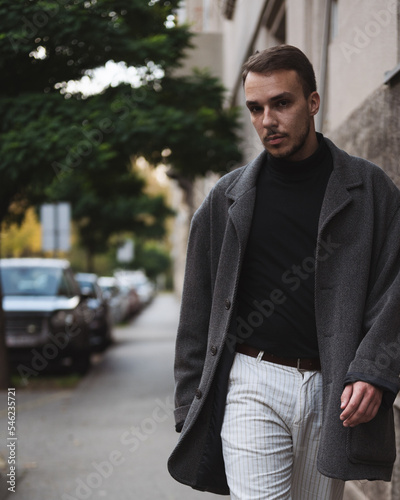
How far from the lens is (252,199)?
2.62 m

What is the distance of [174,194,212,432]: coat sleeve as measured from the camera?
2.74 metres

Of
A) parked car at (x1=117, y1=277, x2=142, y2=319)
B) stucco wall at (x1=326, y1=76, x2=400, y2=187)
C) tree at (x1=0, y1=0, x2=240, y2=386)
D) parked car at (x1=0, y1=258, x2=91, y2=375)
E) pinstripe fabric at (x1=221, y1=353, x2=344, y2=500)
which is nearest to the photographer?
pinstripe fabric at (x1=221, y1=353, x2=344, y2=500)

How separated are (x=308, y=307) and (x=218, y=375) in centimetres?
37

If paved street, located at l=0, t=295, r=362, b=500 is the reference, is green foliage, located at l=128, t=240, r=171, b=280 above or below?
below

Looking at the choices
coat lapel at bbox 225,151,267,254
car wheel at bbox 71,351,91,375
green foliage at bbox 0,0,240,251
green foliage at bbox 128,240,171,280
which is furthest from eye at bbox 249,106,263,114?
green foliage at bbox 128,240,171,280

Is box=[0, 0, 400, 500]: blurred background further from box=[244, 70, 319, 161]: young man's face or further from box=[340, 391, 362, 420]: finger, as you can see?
box=[340, 391, 362, 420]: finger

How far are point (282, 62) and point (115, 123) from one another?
6760 mm

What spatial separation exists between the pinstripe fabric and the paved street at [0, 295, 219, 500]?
3.08 meters

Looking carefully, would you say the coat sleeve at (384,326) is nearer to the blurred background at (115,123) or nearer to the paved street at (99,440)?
the blurred background at (115,123)

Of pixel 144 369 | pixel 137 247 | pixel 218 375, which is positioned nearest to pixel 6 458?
pixel 218 375

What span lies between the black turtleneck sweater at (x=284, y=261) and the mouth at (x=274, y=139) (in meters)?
0.10

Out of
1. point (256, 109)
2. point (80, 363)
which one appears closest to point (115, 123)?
point (80, 363)

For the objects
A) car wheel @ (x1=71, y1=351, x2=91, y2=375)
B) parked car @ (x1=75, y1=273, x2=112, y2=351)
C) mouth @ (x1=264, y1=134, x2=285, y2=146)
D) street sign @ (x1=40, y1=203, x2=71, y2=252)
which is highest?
mouth @ (x1=264, y1=134, x2=285, y2=146)

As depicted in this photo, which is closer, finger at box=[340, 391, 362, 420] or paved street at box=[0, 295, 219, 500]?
finger at box=[340, 391, 362, 420]
